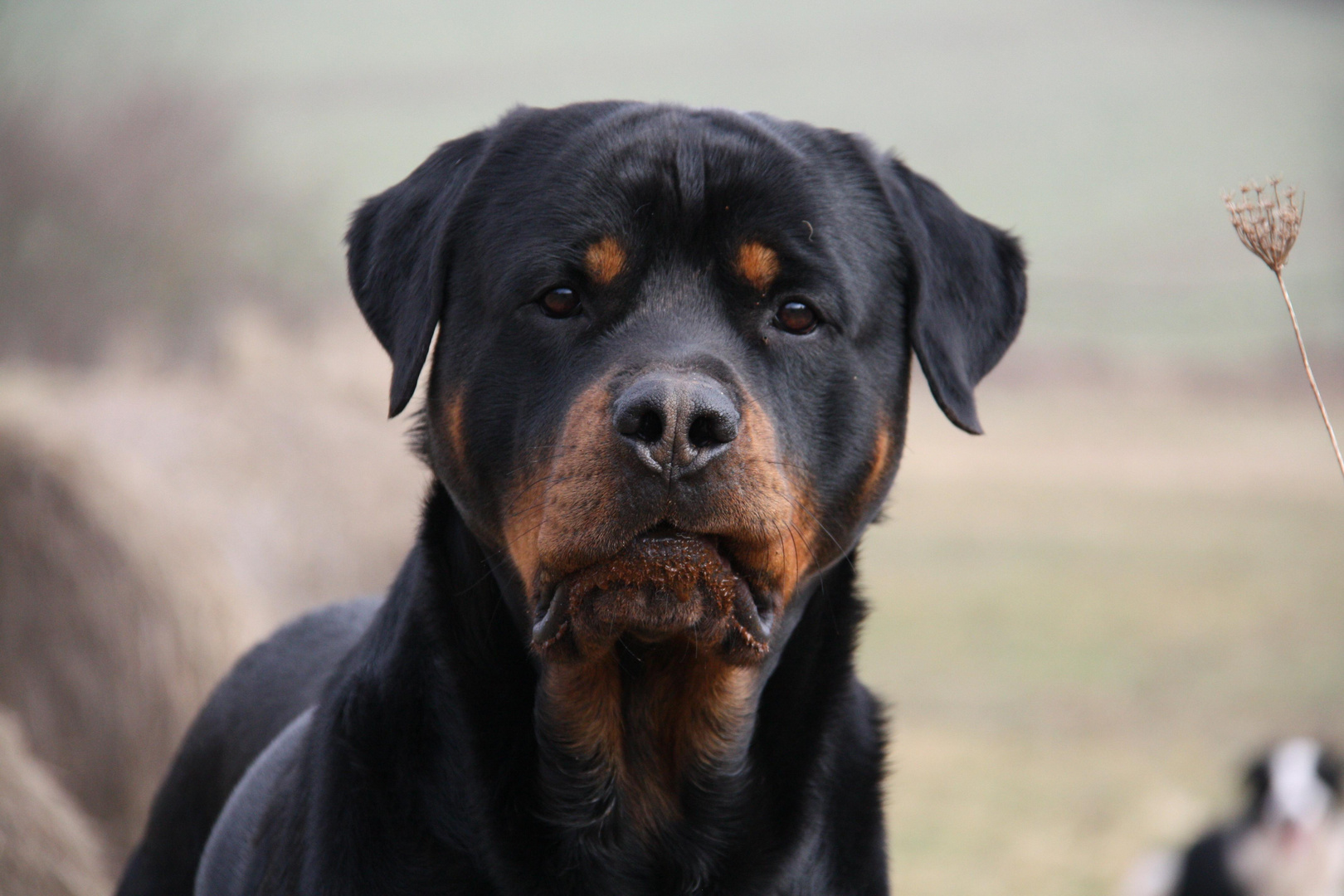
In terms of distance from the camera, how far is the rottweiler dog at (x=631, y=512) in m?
2.02

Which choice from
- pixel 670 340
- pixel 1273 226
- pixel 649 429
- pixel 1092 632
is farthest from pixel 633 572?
pixel 1092 632

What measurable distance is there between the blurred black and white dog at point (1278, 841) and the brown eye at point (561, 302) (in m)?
5.36

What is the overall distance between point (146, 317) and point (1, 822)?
32.0ft

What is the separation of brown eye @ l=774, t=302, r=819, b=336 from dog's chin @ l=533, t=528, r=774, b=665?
474 mm

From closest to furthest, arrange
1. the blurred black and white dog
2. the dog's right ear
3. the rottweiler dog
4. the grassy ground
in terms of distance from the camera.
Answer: the rottweiler dog, the dog's right ear, the blurred black and white dog, the grassy ground

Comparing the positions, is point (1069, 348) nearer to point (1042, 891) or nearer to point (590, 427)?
point (1042, 891)

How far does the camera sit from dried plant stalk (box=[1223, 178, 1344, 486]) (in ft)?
6.23

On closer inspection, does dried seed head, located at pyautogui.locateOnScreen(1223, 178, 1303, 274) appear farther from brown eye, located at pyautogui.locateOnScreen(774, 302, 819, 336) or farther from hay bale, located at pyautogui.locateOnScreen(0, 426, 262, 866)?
hay bale, located at pyautogui.locateOnScreen(0, 426, 262, 866)

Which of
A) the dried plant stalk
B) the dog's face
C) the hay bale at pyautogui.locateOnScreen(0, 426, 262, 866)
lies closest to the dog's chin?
the dog's face

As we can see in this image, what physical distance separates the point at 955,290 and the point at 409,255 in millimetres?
1060

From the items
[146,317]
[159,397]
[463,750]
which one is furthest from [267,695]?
[146,317]

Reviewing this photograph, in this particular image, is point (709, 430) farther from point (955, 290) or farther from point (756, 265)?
point (955, 290)

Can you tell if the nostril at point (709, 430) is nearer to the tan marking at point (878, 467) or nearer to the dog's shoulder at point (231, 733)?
the tan marking at point (878, 467)

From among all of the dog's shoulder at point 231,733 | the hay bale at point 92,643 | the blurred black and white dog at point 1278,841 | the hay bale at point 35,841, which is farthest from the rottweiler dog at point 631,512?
the blurred black and white dog at point 1278,841
